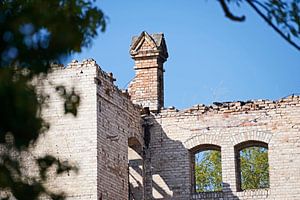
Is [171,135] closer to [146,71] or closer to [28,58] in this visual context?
[146,71]

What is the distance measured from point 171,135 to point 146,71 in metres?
2.06

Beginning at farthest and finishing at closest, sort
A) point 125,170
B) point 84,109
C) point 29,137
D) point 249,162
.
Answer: point 249,162, point 125,170, point 84,109, point 29,137

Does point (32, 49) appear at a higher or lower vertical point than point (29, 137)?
higher

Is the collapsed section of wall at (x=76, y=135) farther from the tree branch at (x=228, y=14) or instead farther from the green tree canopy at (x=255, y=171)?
the green tree canopy at (x=255, y=171)

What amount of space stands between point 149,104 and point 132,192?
2.41 metres

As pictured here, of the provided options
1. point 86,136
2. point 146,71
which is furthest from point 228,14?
point 146,71

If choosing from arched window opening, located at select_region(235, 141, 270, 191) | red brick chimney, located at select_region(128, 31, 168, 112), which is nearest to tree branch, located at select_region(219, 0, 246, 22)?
red brick chimney, located at select_region(128, 31, 168, 112)

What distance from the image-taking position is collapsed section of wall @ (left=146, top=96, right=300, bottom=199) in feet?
76.2

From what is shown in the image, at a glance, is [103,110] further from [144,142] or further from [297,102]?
[297,102]

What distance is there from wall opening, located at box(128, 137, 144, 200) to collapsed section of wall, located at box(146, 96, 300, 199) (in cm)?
27

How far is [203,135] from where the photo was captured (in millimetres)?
24016

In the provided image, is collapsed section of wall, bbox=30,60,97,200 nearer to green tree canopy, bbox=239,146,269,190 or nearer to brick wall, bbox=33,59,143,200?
brick wall, bbox=33,59,143,200

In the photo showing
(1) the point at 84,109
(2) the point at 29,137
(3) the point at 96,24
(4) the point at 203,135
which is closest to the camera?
(2) the point at 29,137

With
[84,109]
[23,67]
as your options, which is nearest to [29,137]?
[23,67]
